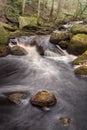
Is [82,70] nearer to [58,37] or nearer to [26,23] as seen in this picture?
[58,37]

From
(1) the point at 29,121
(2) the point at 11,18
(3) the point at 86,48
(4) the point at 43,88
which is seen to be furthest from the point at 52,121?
(2) the point at 11,18

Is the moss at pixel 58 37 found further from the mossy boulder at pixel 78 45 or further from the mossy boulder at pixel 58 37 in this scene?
the mossy boulder at pixel 78 45

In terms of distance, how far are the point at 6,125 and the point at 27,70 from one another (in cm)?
704

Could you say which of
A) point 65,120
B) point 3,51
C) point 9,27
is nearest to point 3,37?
point 3,51

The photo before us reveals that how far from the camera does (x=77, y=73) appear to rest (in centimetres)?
1619

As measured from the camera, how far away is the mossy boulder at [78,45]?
1972cm

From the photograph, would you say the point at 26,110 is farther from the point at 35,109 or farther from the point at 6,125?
the point at 6,125

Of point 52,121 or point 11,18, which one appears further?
point 11,18

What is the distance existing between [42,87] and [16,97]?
2.37 metres

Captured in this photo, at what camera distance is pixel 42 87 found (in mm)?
14062

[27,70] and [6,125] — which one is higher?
[6,125]

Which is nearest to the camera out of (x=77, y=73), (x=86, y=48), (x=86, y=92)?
(x=86, y=92)

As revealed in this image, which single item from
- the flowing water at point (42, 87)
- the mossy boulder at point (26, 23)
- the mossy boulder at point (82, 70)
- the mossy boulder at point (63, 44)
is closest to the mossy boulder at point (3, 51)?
the flowing water at point (42, 87)

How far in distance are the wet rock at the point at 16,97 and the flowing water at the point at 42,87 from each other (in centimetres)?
24
